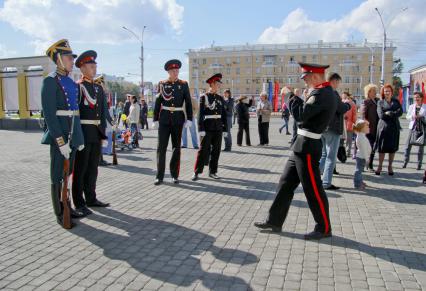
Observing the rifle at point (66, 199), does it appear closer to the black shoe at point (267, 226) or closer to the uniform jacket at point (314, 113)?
the black shoe at point (267, 226)

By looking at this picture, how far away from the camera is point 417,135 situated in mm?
10188

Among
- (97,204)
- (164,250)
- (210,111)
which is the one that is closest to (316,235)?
(164,250)

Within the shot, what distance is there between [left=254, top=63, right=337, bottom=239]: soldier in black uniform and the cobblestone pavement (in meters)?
0.39

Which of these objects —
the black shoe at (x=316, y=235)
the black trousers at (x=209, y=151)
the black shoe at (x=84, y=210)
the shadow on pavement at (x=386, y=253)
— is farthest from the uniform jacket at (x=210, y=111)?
the black shoe at (x=316, y=235)

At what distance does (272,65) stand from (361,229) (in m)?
100

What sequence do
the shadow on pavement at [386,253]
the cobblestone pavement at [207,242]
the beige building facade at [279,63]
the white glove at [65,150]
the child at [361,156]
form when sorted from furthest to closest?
1. the beige building facade at [279,63]
2. the child at [361,156]
3. the white glove at [65,150]
4. the shadow on pavement at [386,253]
5. the cobblestone pavement at [207,242]

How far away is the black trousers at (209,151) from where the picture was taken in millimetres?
8617

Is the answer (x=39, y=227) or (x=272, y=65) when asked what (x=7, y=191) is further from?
(x=272, y=65)

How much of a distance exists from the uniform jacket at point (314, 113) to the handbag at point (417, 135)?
20.9 ft

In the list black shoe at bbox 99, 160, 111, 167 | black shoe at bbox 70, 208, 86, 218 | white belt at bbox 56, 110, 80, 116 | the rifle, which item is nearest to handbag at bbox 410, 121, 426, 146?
black shoe at bbox 99, 160, 111, 167

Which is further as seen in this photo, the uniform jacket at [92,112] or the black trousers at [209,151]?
the black trousers at [209,151]

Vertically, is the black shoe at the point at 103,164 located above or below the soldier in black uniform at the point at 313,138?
below

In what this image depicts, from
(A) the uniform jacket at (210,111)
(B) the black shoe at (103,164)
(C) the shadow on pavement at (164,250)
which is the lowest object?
(C) the shadow on pavement at (164,250)

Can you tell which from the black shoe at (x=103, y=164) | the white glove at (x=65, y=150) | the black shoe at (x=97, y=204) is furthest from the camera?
the black shoe at (x=103, y=164)
